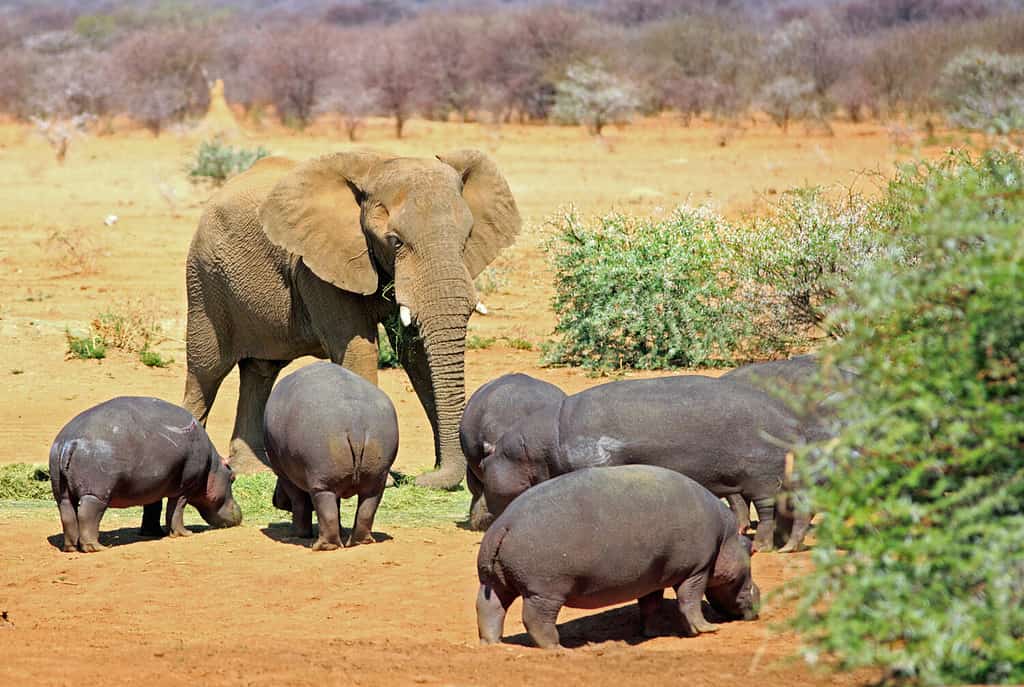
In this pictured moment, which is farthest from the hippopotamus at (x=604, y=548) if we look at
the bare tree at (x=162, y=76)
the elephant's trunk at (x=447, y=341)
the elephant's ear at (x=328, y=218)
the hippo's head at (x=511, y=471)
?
the bare tree at (x=162, y=76)

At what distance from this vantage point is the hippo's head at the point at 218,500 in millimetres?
9086

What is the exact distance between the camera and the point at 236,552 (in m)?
8.42

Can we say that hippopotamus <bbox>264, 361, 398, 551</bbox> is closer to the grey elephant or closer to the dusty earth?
the dusty earth

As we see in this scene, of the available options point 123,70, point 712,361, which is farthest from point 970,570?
point 123,70

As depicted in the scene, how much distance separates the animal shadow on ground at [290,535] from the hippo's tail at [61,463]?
1.19m

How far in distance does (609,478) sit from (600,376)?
28.5 ft

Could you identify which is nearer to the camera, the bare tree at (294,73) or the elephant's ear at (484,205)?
the elephant's ear at (484,205)

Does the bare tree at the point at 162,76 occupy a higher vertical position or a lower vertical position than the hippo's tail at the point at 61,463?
lower

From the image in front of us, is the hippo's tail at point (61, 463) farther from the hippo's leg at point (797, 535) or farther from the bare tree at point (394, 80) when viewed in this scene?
the bare tree at point (394, 80)

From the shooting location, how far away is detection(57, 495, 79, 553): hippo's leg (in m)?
8.41

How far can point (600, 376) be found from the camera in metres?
15.1

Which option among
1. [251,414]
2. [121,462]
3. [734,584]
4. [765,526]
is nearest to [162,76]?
[251,414]

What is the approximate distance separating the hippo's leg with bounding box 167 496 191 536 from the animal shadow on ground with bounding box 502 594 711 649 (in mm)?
2971

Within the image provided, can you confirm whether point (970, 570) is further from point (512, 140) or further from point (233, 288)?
point (512, 140)
